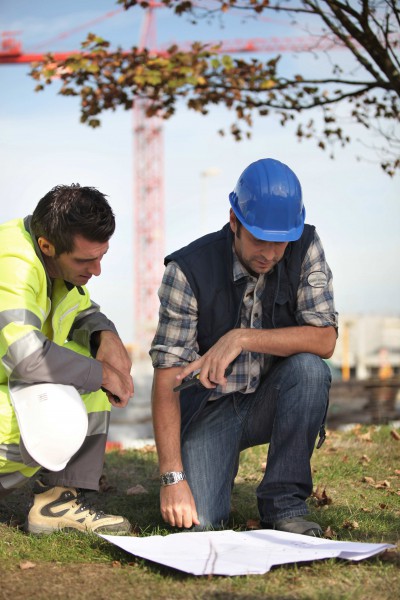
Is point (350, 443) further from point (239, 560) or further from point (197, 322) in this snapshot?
point (239, 560)

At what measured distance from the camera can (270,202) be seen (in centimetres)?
340

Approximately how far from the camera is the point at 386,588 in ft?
8.80

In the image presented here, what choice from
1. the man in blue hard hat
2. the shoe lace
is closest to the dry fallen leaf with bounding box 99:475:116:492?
the shoe lace

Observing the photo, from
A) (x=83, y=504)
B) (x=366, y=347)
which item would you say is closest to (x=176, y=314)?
(x=83, y=504)

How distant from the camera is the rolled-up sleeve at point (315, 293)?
3578 millimetres

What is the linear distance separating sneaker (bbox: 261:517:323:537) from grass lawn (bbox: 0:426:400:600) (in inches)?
2.8

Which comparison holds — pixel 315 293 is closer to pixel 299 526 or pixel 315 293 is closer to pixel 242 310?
pixel 242 310

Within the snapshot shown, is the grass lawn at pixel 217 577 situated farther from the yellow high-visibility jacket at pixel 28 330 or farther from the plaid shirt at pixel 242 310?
the plaid shirt at pixel 242 310

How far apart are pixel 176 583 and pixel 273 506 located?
77 cm

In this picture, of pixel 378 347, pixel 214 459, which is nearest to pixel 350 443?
pixel 214 459

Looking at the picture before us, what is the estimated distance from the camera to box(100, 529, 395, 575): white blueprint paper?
284 cm

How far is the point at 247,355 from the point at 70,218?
101cm

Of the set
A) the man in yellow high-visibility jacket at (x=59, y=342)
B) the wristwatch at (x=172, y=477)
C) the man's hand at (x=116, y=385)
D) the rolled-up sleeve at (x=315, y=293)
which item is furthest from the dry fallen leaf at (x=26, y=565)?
the rolled-up sleeve at (x=315, y=293)

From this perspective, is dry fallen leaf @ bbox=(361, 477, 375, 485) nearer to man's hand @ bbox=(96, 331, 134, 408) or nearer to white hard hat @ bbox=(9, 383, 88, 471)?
man's hand @ bbox=(96, 331, 134, 408)
